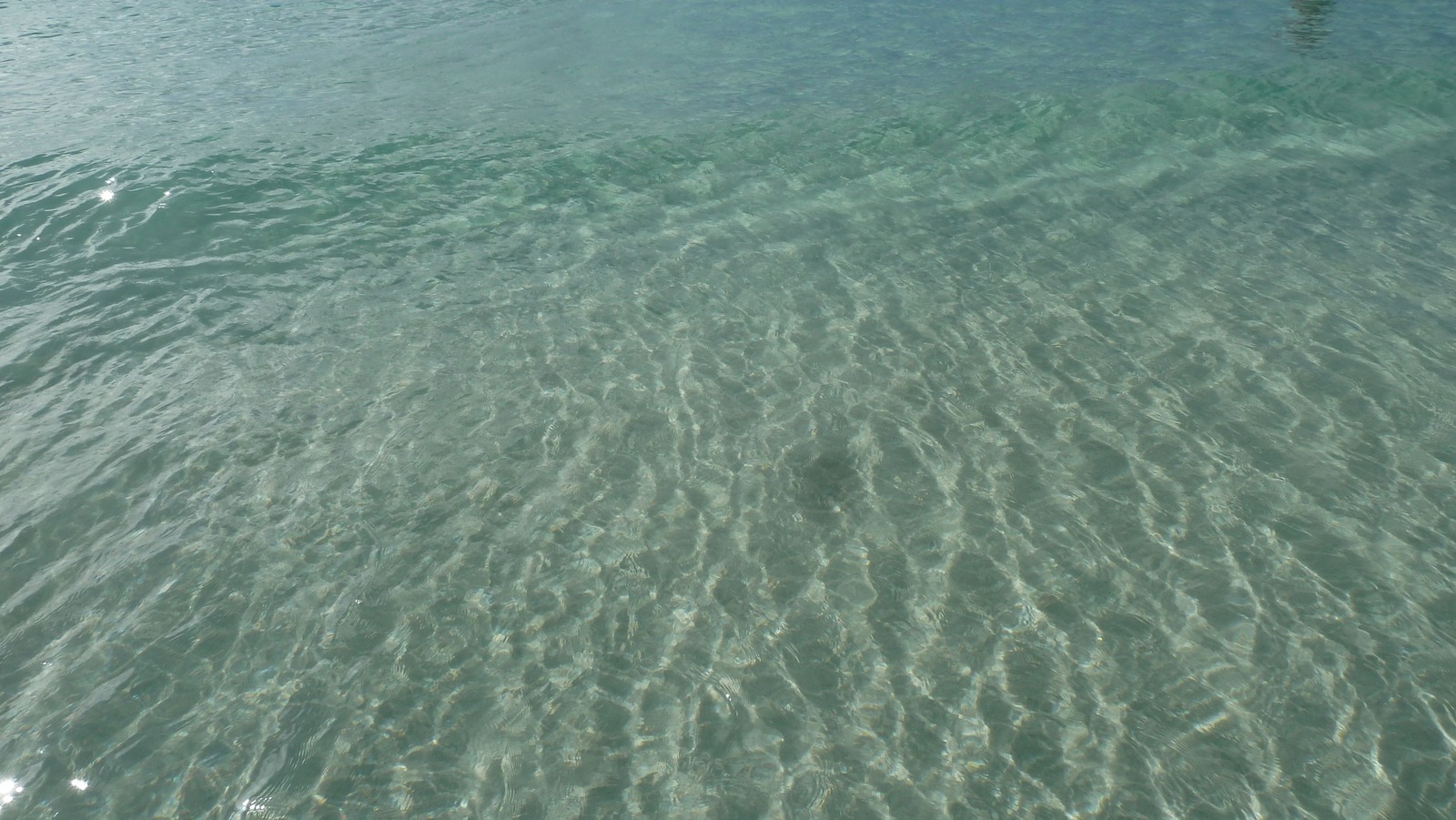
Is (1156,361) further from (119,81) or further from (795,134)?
(119,81)

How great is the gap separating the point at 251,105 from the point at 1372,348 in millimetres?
16623

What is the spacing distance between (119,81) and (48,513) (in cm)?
1301

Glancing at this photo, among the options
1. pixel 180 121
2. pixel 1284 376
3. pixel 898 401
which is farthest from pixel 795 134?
pixel 180 121

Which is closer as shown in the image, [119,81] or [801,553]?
[801,553]

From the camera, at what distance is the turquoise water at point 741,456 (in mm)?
5734

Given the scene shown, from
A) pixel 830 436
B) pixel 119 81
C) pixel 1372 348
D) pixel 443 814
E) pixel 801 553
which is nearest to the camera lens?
pixel 443 814

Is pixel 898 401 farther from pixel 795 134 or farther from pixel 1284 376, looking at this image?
pixel 795 134

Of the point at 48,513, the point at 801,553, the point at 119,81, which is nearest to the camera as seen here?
the point at 801,553

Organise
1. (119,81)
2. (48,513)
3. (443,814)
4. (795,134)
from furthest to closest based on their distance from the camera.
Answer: (119,81)
(795,134)
(48,513)
(443,814)

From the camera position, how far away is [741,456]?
8.16m

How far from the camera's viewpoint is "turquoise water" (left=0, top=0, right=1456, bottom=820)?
226 inches

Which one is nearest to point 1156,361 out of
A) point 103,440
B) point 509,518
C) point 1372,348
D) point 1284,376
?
point 1284,376

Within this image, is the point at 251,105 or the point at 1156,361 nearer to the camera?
the point at 1156,361

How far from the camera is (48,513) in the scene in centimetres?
769
